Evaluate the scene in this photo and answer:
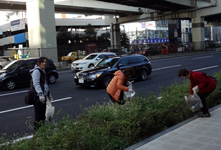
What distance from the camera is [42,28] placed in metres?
27.9

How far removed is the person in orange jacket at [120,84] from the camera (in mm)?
6168

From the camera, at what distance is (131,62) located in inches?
560

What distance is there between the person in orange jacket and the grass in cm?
34

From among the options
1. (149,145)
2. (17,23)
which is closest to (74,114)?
(149,145)

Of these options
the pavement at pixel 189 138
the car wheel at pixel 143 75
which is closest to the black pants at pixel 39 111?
the pavement at pixel 189 138

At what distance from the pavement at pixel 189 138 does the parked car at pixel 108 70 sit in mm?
7044

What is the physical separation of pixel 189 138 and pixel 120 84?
6.94 ft

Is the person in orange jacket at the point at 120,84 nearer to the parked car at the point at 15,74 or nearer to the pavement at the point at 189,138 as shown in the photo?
the pavement at the point at 189,138

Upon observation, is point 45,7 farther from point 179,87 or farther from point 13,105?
point 179,87

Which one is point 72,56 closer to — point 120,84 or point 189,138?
point 120,84

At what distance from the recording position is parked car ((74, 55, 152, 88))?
40.7 ft

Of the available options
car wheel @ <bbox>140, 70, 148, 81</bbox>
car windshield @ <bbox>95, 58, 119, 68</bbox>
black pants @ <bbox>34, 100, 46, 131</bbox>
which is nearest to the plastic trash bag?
black pants @ <bbox>34, 100, 46, 131</bbox>

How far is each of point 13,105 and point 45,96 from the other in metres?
4.76

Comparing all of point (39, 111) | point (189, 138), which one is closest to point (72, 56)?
point (39, 111)
